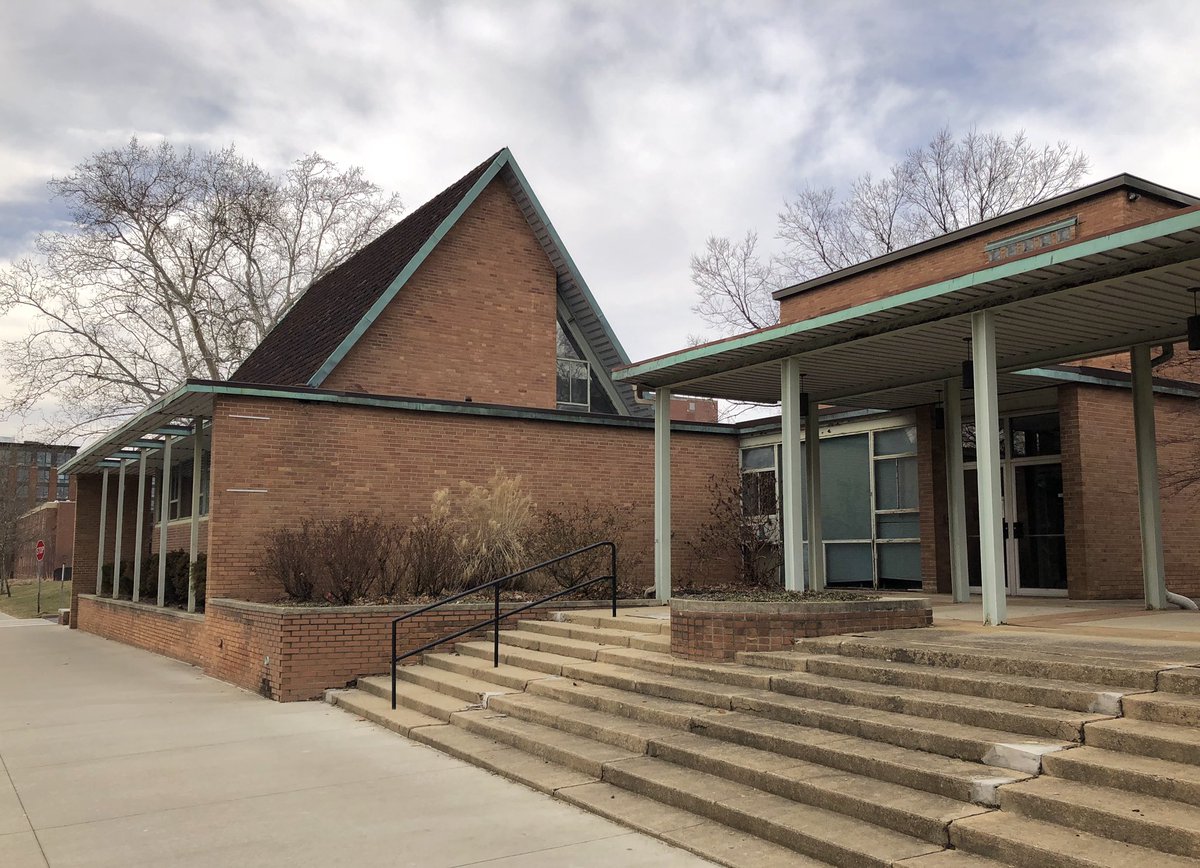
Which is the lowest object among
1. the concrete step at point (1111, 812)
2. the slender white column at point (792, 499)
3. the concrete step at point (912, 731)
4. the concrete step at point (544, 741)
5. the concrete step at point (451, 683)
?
the concrete step at point (544, 741)

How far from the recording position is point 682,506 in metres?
18.0

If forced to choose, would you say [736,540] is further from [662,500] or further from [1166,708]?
[1166,708]

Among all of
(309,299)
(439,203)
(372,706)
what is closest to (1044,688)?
(372,706)

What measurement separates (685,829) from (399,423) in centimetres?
1041

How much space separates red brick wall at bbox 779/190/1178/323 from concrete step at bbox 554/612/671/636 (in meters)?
5.08

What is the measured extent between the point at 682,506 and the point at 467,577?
236 inches

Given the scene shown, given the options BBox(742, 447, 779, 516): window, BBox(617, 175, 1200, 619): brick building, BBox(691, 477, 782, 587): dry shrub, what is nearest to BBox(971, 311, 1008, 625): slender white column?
BBox(617, 175, 1200, 619): brick building

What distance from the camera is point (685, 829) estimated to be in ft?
18.7

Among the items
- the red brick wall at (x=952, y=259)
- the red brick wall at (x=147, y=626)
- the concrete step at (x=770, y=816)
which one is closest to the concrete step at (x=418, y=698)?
the concrete step at (x=770, y=816)

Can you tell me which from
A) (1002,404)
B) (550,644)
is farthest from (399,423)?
(1002,404)

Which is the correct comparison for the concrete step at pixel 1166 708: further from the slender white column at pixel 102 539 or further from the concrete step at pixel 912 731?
the slender white column at pixel 102 539

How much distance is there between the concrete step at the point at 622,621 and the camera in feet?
34.6

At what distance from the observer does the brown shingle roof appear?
19.8 m

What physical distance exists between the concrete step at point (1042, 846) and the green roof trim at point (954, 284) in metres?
4.70
